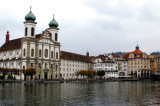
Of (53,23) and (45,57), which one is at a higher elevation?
(53,23)

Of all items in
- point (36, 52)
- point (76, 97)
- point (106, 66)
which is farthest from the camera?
point (106, 66)

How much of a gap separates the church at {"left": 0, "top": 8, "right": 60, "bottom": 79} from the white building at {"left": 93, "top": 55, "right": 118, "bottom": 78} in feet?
113

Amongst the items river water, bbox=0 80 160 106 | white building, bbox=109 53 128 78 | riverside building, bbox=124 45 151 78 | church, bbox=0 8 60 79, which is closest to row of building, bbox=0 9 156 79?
church, bbox=0 8 60 79

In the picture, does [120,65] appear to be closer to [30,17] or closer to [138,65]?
[138,65]

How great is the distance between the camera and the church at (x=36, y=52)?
3425 inches

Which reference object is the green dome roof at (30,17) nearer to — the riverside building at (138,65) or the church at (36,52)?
the church at (36,52)

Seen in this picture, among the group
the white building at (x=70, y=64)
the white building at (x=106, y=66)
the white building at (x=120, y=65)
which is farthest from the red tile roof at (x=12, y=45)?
the white building at (x=120, y=65)

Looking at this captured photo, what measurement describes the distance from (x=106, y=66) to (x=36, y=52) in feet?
159

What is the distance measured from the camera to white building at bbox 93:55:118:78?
124500 millimetres

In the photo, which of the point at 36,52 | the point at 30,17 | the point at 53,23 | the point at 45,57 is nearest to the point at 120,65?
the point at 53,23

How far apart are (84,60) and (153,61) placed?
5080 cm

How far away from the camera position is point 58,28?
101 m

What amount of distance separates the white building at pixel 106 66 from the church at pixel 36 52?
3436cm

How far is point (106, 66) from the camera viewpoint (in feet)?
410
